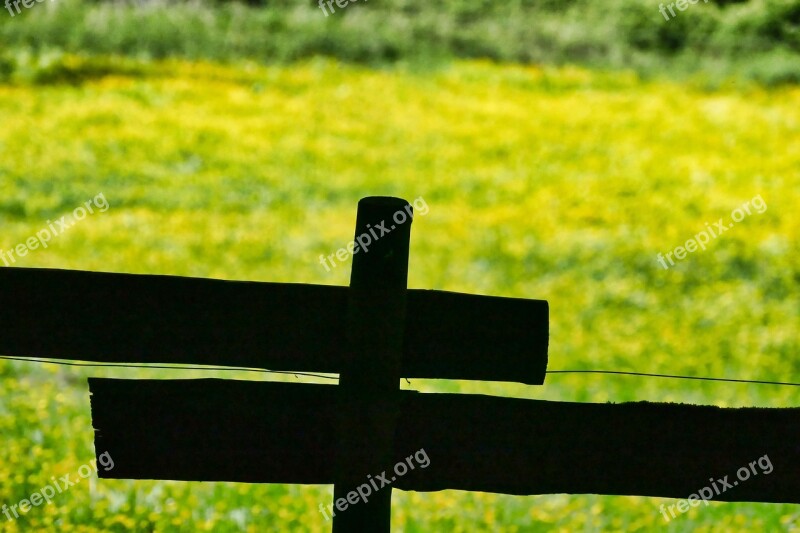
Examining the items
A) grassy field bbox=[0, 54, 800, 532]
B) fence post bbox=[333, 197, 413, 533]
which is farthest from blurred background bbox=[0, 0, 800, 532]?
fence post bbox=[333, 197, 413, 533]

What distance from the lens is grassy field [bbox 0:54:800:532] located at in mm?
6500

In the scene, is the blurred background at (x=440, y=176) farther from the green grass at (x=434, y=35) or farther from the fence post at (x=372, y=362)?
the fence post at (x=372, y=362)

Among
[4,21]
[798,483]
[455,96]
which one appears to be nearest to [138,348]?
[798,483]

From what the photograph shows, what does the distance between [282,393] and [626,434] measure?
1.22 meters

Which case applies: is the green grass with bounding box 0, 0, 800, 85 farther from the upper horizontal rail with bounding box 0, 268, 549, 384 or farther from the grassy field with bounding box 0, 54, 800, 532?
the upper horizontal rail with bounding box 0, 268, 549, 384

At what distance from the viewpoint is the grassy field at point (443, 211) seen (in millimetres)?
6500

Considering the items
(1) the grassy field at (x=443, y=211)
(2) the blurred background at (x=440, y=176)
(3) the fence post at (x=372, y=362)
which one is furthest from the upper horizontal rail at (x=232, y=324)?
(2) the blurred background at (x=440, y=176)

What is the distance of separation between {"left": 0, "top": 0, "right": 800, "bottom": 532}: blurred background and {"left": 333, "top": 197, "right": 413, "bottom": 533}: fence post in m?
2.72

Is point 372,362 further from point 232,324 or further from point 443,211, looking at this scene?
point 443,211

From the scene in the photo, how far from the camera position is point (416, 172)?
20641mm

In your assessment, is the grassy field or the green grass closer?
the grassy field

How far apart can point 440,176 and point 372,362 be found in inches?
682

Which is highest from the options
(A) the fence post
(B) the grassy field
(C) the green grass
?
(C) the green grass

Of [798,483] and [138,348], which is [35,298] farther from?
[798,483]
